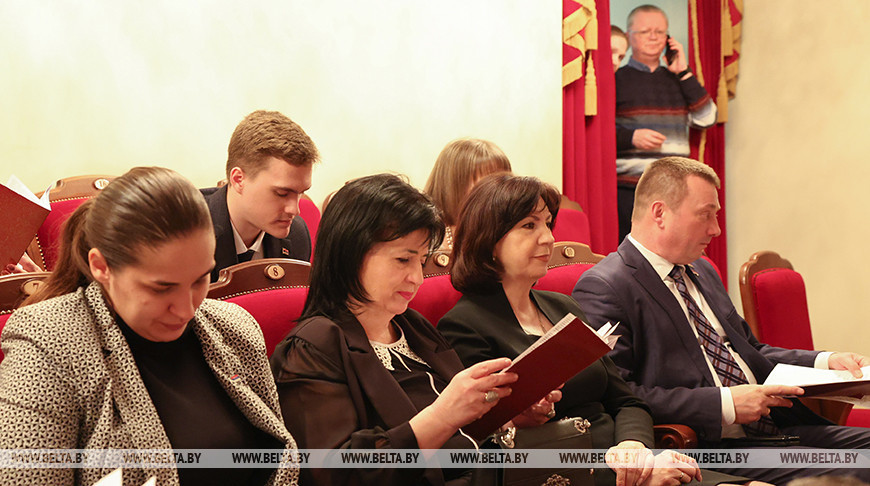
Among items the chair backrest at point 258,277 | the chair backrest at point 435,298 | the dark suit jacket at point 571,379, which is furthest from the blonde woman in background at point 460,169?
the chair backrest at point 258,277

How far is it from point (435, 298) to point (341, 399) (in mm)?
796

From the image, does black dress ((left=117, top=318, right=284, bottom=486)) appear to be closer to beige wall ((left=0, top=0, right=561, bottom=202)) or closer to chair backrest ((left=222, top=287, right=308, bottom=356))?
chair backrest ((left=222, top=287, right=308, bottom=356))

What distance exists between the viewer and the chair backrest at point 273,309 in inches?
77.7

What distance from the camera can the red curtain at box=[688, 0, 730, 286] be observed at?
18.6 ft

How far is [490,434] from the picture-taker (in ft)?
5.95

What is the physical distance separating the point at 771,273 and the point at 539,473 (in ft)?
6.44

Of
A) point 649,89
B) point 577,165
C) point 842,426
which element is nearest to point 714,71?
point 649,89

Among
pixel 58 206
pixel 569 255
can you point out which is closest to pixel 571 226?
pixel 569 255

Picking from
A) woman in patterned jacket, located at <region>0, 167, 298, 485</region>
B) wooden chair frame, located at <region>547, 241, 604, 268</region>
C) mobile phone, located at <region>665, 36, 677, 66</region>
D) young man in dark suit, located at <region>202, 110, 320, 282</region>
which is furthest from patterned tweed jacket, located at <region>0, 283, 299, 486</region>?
mobile phone, located at <region>665, 36, 677, 66</region>

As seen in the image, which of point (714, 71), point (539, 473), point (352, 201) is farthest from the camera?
point (714, 71)

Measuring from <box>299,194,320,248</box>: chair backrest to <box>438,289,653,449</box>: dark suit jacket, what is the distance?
1.48 m

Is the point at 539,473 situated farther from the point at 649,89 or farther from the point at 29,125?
the point at 649,89

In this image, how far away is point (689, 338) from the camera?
255cm

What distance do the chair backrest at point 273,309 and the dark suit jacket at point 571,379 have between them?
1.42 ft
